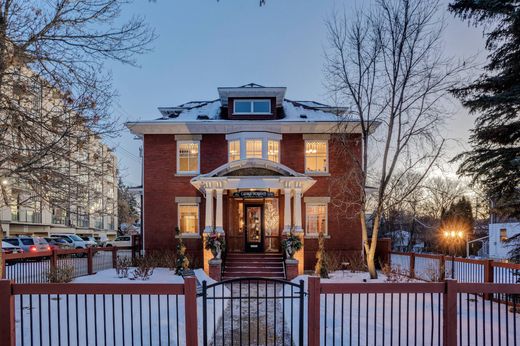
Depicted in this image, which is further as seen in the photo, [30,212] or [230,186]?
[30,212]

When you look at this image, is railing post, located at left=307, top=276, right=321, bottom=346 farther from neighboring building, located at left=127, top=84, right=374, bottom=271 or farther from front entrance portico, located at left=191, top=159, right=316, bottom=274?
neighboring building, located at left=127, top=84, right=374, bottom=271

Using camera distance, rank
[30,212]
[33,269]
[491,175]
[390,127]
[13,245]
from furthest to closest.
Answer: [30,212], [13,245], [390,127], [33,269], [491,175]

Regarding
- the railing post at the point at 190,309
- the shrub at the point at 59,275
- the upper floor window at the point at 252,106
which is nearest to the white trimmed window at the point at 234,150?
the upper floor window at the point at 252,106

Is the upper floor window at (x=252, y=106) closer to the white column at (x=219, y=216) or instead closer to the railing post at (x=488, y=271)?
the white column at (x=219, y=216)

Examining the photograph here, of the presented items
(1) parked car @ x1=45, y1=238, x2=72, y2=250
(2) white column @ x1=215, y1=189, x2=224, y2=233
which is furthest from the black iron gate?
(1) parked car @ x1=45, y1=238, x2=72, y2=250

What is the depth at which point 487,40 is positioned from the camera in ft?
39.2

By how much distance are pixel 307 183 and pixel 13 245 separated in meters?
18.9

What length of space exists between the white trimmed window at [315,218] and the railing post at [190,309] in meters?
14.8

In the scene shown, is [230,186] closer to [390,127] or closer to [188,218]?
[188,218]

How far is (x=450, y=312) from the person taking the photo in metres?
5.64

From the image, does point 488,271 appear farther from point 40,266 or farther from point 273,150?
point 40,266

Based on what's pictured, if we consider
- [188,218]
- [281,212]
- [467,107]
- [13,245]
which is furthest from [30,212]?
[467,107]

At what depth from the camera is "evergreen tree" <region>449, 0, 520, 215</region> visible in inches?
425

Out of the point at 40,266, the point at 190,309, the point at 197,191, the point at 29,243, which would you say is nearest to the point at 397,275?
the point at 197,191
